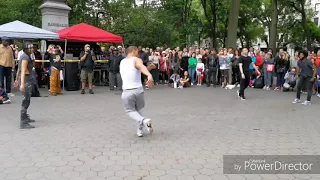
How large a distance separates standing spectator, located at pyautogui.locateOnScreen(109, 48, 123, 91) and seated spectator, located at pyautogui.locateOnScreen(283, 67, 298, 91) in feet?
21.8

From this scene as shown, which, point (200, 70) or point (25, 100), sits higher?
point (200, 70)

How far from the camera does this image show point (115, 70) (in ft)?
47.4

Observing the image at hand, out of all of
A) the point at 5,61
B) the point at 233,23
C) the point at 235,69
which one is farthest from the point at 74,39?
the point at 233,23

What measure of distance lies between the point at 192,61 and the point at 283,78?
13.5ft

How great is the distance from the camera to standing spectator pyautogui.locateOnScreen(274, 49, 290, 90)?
1510 cm

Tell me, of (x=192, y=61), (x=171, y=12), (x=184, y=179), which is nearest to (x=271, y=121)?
(x=184, y=179)

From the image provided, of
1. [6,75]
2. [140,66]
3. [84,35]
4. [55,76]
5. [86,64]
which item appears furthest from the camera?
[84,35]

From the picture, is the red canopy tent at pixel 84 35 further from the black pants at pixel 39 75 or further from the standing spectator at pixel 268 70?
the standing spectator at pixel 268 70

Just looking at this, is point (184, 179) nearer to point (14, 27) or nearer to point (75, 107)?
point (75, 107)

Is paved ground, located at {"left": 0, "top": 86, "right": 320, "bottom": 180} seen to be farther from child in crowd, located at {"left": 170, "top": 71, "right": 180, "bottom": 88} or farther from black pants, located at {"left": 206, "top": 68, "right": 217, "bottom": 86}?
black pants, located at {"left": 206, "top": 68, "right": 217, "bottom": 86}

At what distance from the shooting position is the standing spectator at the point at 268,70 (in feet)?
50.6

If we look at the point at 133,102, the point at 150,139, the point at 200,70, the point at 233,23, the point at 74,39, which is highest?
the point at 233,23

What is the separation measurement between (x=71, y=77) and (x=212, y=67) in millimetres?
6099

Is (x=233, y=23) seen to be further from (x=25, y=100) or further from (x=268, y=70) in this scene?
(x=25, y=100)
